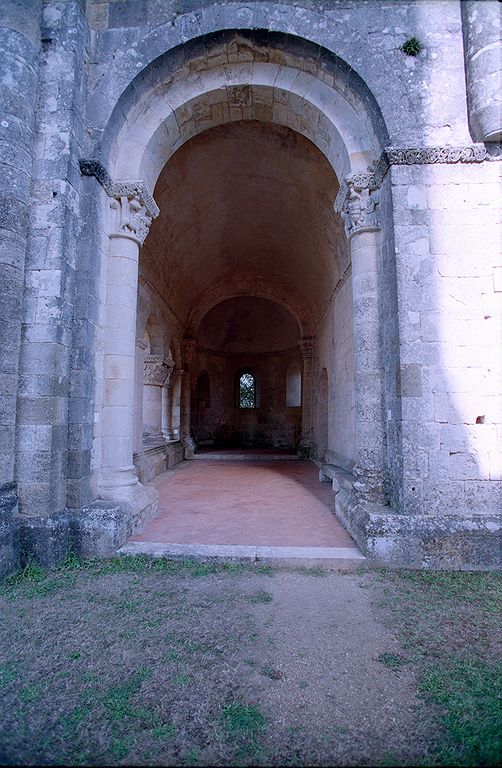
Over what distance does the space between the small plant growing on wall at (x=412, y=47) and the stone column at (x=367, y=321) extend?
1.30 metres

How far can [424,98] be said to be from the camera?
4426mm

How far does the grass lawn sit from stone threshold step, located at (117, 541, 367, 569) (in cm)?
17

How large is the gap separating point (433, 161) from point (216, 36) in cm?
316

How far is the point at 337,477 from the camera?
7.10 metres

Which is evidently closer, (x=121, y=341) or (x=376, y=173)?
(x=376, y=173)

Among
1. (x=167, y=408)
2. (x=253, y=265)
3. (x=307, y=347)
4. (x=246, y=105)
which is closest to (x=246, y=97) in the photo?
(x=246, y=105)

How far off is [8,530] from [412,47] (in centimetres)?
688

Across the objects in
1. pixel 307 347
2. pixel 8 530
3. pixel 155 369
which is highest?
pixel 307 347

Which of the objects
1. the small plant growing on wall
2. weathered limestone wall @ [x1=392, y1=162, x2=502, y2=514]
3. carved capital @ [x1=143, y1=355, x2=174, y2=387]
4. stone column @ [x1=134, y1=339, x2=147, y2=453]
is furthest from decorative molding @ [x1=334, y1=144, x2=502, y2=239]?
carved capital @ [x1=143, y1=355, x2=174, y2=387]

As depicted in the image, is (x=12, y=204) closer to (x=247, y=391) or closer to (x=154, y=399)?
(x=154, y=399)

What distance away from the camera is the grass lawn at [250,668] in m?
1.82

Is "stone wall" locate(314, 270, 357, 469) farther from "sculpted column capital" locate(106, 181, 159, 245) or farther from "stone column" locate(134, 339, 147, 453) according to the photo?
"stone column" locate(134, 339, 147, 453)

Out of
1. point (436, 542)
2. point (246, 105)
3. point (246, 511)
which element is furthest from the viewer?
point (246, 511)

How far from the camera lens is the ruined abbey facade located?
3965 mm
